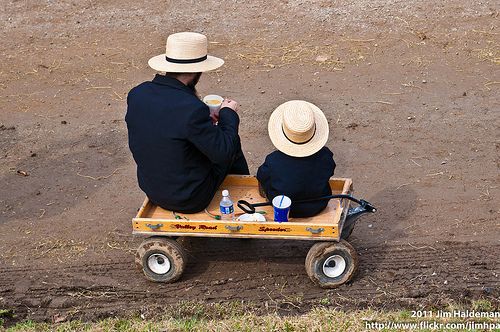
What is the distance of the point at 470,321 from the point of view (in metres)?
6.13

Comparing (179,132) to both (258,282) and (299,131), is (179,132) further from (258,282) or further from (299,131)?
(258,282)

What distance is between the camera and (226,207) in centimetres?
659

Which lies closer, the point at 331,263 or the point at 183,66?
the point at 183,66

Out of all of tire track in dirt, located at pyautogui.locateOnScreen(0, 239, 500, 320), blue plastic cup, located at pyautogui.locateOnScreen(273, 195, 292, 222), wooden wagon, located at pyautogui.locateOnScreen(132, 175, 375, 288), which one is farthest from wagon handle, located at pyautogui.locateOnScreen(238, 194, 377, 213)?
tire track in dirt, located at pyautogui.locateOnScreen(0, 239, 500, 320)

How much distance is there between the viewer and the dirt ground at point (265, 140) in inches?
267

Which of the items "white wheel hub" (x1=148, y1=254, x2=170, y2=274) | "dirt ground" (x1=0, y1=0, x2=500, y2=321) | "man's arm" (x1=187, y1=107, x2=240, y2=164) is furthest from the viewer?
"dirt ground" (x1=0, y1=0, x2=500, y2=321)

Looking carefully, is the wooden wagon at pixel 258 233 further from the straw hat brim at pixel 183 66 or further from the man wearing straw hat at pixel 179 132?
the straw hat brim at pixel 183 66

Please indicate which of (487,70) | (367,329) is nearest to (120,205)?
(367,329)

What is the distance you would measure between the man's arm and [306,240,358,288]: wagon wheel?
1073mm

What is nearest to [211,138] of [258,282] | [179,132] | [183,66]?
[179,132]

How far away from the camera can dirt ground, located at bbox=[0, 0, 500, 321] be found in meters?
6.79

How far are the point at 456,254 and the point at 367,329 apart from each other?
1.43 meters

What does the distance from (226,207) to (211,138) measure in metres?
0.66

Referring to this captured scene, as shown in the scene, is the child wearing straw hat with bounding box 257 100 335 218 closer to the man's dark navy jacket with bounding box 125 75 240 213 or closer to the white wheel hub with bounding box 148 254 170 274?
the man's dark navy jacket with bounding box 125 75 240 213
